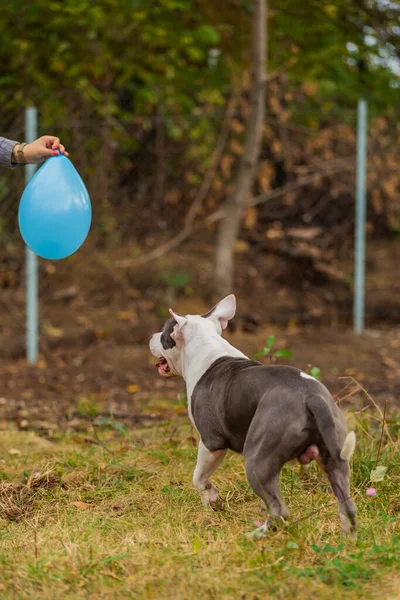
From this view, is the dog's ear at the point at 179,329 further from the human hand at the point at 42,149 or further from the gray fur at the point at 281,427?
the human hand at the point at 42,149

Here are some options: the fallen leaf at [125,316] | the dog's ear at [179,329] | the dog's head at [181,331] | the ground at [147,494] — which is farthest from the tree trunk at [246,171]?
the dog's ear at [179,329]

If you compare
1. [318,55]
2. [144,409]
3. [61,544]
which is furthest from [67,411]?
[318,55]

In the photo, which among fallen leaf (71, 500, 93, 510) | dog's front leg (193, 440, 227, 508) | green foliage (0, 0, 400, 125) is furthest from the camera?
green foliage (0, 0, 400, 125)

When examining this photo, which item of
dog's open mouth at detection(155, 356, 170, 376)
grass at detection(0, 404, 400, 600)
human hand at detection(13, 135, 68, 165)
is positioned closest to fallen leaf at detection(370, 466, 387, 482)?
grass at detection(0, 404, 400, 600)

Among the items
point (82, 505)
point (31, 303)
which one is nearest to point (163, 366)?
point (82, 505)

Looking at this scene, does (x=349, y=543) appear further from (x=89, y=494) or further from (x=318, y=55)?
(x=318, y=55)

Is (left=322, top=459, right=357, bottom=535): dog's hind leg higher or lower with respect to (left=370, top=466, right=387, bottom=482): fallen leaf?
higher

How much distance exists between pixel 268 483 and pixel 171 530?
21.8 inches

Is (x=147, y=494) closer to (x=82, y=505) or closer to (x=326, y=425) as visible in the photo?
(x=82, y=505)

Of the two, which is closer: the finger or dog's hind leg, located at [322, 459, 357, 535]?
dog's hind leg, located at [322, 459, 357, 535]

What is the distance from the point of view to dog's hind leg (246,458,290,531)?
10.2 ft

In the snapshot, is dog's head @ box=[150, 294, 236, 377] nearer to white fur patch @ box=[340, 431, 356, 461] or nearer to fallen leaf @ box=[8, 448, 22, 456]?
white fur patch @ box=[340, 431, 356, 461]

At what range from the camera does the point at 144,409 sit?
6.07m

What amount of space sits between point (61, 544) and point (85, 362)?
14.0 feet
